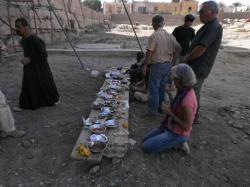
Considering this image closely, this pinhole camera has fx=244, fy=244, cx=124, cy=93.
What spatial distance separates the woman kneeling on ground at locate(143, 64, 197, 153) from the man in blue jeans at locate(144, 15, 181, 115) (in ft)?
3.22

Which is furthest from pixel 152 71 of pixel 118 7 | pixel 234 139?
pixel 118 7

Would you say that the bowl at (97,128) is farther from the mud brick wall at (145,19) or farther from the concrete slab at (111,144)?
the mud brick wall at (145,19)

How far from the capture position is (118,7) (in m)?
59.5

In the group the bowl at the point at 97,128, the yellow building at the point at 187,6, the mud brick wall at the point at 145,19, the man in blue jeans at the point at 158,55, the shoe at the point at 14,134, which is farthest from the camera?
the yellow building at the point at 187,6

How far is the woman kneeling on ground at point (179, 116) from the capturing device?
260 centimetres

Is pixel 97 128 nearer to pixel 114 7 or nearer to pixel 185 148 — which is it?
pixel 185 148

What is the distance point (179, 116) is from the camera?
2738 millimetres

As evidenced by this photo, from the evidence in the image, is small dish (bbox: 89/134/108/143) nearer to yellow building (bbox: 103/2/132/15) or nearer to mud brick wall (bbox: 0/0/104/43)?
mud brick wall (bbox: 0/0/104/43)

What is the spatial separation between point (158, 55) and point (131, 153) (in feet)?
5.15

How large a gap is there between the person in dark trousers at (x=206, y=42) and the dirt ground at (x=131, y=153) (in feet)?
3.40

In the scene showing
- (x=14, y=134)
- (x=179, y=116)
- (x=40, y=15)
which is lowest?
(x=14, y=134)

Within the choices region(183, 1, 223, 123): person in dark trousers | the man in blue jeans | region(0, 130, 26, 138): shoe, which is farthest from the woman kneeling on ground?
region(0, 130, 26, 138): shoe

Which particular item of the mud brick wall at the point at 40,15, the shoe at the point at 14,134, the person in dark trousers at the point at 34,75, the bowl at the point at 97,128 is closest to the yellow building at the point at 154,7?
the mud brick wall at the point at 40,15

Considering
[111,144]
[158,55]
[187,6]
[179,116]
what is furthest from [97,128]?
[187,6]
